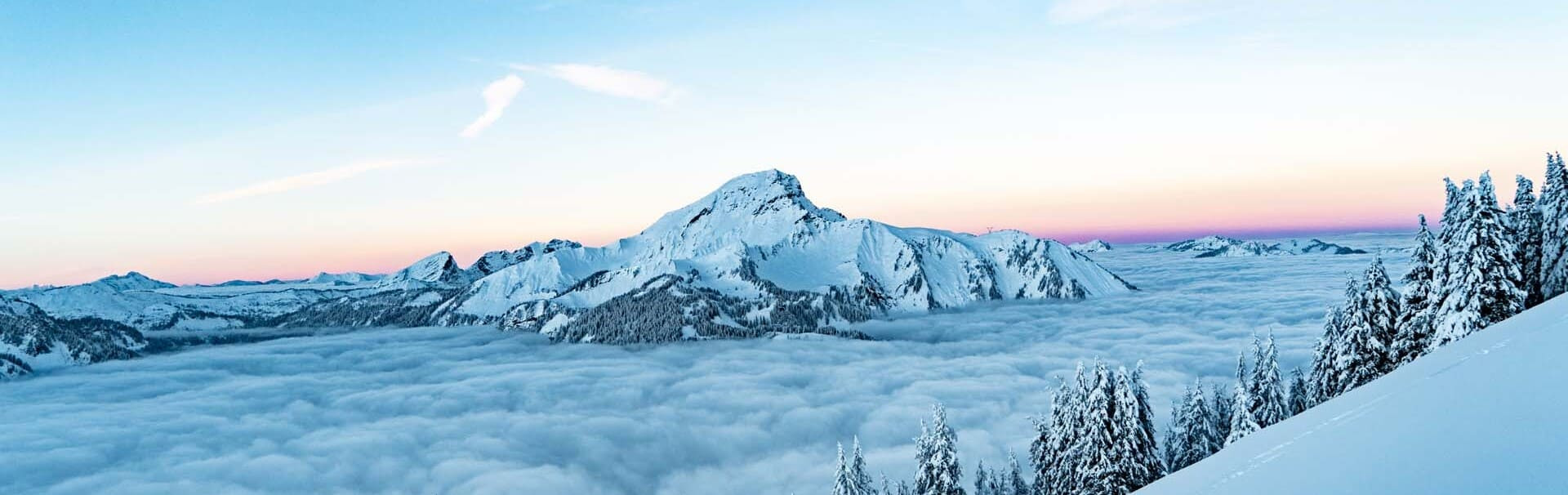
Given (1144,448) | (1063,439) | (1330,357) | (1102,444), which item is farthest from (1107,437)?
(1330,357)

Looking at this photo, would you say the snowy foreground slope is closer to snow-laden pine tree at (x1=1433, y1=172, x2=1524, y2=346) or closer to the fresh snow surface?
snow-laden pine tree at (x1=1433, y1=172, x2=1524, y2=346)

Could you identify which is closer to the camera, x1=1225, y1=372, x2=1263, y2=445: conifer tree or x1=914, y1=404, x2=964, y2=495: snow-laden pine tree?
x1=1225, y1=372, x2=1263, y2=445: conifer tree

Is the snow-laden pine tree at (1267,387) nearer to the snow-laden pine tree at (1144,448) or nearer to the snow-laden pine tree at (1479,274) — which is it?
the snow-laden pine tree at (1479,274)

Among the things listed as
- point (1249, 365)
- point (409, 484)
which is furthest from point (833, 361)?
point (1249, 365)

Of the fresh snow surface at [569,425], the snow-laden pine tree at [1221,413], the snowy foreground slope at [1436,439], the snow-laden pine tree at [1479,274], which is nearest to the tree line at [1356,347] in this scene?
the snow-laden pine tree at [1479,274]

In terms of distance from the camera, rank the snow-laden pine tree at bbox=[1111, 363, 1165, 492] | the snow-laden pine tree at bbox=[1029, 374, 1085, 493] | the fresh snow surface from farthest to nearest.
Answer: the fresh snow surface < the snow-laden pine tree at bbox=[1029, 374, 1085, 493] < the snow-laden pine tree at bbox=[1111, 363, 1165, 492]

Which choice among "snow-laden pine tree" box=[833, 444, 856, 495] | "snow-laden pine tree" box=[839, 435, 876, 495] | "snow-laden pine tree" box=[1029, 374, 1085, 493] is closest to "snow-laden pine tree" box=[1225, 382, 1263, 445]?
"snow-laden pine tree" box=[1029, 374, 1085, 493]

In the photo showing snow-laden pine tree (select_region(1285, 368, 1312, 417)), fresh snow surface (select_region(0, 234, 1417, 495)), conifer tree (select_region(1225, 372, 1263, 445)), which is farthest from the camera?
fresh snow surface (select_region(0, 234, 1417, 495))

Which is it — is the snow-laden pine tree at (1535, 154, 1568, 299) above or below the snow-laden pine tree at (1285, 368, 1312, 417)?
above
